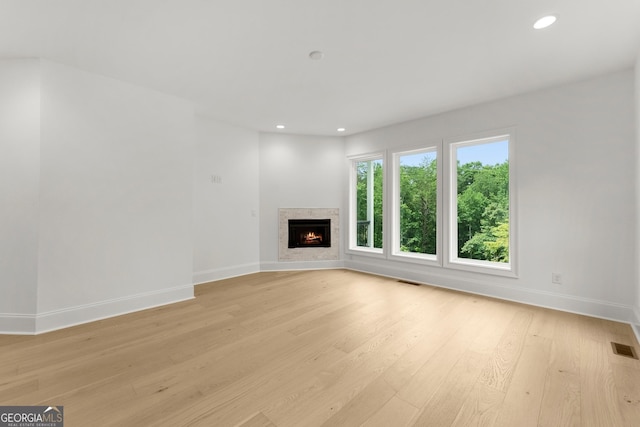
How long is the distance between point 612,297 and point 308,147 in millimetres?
4737

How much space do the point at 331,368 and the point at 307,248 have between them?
11.2 ft

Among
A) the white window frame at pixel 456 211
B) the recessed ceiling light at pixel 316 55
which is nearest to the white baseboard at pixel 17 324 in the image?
the recessed ceiling light at pixel 316 55

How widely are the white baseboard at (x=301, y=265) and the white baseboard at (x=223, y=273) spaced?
0.68 ft

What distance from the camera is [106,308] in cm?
294

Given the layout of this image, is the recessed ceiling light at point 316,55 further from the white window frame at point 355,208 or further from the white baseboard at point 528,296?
the white baseboard at point 528,296

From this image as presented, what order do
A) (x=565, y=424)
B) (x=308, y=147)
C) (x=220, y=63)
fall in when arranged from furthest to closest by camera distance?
Result: (x=308, y=147)
(x=220, y=63)
(x=565, y=424)

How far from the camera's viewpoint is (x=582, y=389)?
1731 mm

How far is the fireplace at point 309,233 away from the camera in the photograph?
17.4 ft

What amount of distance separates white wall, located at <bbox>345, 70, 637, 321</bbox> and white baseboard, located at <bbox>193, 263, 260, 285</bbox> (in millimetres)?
3719

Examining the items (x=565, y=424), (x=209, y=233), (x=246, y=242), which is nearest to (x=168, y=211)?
(x=209, y=233)

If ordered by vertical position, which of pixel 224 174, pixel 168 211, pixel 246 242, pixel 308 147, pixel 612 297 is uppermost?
pixel 308 147

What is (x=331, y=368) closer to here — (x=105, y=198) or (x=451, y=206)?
(x=105, y=198)

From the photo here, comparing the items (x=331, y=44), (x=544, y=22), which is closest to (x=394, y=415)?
(x=331, y=44)

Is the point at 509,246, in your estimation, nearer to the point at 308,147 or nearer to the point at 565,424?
the point at 565,424
